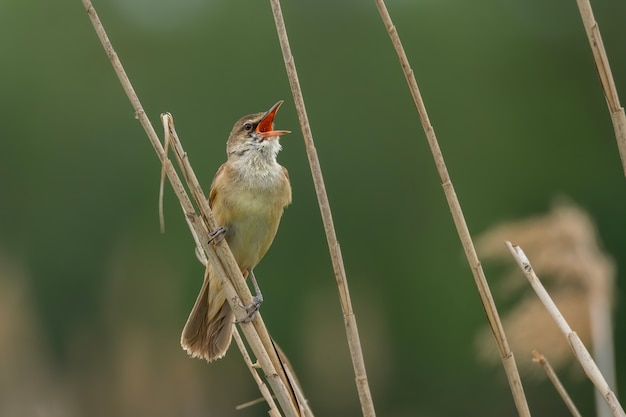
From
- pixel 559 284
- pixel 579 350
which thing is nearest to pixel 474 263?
pixel 579 350

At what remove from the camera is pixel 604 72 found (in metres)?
2.25

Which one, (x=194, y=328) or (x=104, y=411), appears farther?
(x=104, y=411)

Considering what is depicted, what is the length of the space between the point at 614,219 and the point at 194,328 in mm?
15076

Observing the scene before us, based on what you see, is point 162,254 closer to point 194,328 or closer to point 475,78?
point 475,78

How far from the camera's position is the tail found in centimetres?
363

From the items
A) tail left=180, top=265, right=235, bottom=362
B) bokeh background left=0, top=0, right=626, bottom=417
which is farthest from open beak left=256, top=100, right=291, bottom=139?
bokeh background left=0, top=0, right=626, bottom=417

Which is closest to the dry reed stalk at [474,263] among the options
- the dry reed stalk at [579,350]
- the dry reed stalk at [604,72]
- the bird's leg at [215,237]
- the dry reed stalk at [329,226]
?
the dry reed stalk at [579,350]

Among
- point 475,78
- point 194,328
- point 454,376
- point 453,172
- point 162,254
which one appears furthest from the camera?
point 475,78

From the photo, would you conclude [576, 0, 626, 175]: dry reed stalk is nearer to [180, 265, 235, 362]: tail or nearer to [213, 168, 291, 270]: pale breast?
[180, 265, 235, 362]: tail

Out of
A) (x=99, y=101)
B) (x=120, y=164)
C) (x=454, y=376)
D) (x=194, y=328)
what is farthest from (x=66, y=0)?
(x=194, y=328)

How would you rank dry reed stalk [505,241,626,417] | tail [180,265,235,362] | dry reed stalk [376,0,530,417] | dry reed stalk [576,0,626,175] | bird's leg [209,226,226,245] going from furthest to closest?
tail [180,265,235,362], bird's leg [209,226,226,245], dry reed stalk [376,0,530,417], dry reed stalk [505,241,626,417], dry reed stalk [576,0,626,175]

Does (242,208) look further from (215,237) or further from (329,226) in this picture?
(329,226)

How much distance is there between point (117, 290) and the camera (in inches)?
470

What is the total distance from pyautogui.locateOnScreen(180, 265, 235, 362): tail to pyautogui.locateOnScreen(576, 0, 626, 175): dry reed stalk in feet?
5.48
